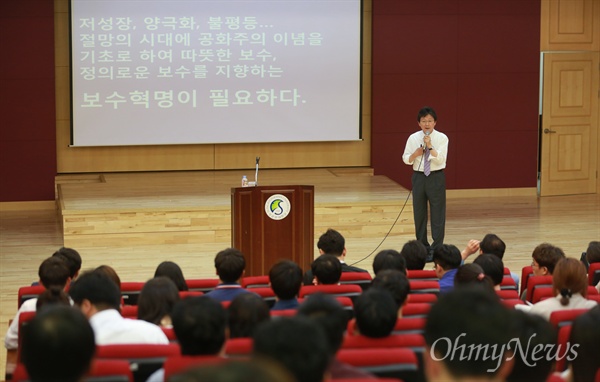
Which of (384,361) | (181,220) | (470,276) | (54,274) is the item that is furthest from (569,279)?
(181,220)

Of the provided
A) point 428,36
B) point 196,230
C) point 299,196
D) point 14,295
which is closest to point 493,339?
point 299,196

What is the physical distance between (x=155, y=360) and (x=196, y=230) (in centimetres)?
587

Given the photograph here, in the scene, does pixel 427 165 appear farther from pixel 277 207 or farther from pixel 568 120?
pixel 568 120

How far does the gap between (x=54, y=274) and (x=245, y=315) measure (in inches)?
62.2

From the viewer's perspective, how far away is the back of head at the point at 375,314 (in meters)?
3.27

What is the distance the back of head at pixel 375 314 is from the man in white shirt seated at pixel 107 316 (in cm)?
77

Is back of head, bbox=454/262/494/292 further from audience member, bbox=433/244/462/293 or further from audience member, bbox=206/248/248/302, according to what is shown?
audience member, bbox=206/248/248/302

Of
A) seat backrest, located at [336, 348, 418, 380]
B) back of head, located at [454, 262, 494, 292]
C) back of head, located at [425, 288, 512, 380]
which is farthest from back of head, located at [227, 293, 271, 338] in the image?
back of head, located at [425, 288, 512, 380]

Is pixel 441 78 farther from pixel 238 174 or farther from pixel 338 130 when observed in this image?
pixel 238 174

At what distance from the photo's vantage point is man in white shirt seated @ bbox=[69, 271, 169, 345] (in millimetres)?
3502

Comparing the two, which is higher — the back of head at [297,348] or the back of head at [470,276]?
the back of head at [297,348]

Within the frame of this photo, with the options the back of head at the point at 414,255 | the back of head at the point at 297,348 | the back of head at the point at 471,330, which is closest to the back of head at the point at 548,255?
the back of head at the point at 414,255

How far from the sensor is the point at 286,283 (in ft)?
13.8

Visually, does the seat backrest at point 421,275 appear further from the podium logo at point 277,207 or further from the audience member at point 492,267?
the podium logo at point 277,207
